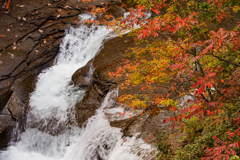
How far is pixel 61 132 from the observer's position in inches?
234

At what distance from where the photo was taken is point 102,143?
16.3ft

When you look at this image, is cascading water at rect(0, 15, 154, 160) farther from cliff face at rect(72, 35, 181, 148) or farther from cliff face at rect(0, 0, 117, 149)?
cliff face at rect(0, 0, 117, 149)

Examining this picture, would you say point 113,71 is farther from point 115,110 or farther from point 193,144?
point 193,144

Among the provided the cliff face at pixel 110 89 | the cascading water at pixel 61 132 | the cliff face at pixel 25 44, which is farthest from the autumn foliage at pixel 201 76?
the cliff face at pixel 25 44

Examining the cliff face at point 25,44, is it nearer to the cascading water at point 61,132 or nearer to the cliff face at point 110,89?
the cascading water at point 61,132

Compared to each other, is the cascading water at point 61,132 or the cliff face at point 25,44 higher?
the cliff face at point 25,44

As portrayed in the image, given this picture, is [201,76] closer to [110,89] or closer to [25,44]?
[110,89]

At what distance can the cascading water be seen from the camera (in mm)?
4887

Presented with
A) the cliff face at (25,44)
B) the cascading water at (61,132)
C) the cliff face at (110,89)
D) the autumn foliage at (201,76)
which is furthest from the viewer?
the cliff face at (25,44)

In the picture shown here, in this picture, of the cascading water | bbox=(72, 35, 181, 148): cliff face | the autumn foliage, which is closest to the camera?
the autumn foliage

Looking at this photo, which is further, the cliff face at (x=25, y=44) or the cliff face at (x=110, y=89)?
the cliff face at (x=25, y=44)

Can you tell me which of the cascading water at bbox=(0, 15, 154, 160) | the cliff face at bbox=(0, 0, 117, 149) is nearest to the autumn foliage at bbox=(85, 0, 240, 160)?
the cascading water at bbox=(0, 15, 154, 160)

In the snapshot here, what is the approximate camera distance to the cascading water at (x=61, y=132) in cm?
489

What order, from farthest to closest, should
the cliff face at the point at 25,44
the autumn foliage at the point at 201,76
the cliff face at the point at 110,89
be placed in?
1. the cliff face at the point at 25,44
2. the cliff face at the point at 110,89
3. the autumn foliage at the point at 201,76
